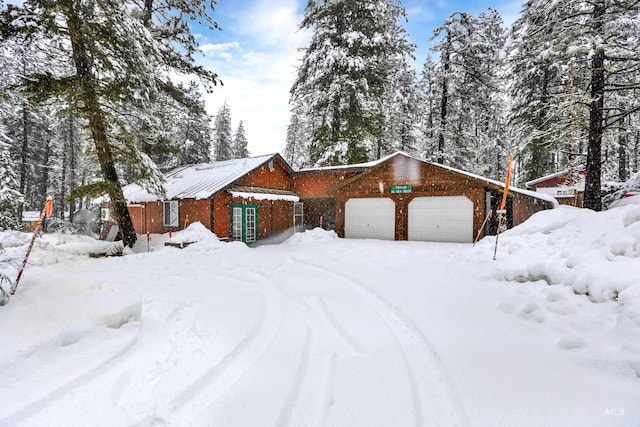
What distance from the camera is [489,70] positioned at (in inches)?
787

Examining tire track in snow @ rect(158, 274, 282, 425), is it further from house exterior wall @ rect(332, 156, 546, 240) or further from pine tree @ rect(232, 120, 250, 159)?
pine tree @ rect(232, 120, 250, 159)

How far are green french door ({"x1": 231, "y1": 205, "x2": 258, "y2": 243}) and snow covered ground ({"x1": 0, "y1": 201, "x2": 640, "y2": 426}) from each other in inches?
376

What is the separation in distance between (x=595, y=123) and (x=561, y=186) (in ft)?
43.4

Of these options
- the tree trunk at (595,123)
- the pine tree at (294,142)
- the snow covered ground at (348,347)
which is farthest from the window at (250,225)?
the pine tree at (294,142)

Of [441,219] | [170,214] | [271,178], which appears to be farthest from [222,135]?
[441,219]

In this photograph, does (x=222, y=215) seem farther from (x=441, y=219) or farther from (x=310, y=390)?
(x=310, y=390)

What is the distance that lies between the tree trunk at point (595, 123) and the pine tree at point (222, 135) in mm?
34539

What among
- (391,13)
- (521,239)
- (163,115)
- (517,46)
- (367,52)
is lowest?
(521,239)

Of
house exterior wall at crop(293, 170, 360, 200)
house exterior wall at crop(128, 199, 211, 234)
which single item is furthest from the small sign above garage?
house exterior wall at crop(128, 199, 211, 234)

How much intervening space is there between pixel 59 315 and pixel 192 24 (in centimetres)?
1300

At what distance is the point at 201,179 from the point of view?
16953 mm

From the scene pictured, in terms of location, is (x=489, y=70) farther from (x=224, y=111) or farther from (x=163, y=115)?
(x=224, y=111)

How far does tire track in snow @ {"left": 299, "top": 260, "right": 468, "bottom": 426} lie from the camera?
2436 mm

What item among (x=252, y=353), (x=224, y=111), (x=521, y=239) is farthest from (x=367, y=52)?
(x=224, y=111)
